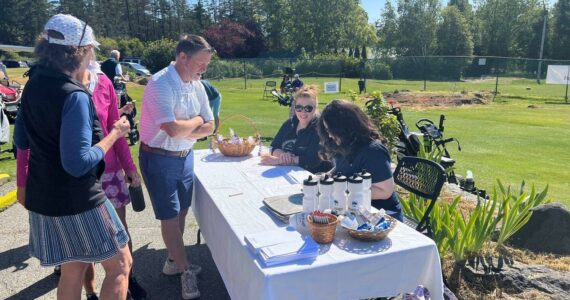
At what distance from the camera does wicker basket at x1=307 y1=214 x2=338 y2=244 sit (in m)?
1.87

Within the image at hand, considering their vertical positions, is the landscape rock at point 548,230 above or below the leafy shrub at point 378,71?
below

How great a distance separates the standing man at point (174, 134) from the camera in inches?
105

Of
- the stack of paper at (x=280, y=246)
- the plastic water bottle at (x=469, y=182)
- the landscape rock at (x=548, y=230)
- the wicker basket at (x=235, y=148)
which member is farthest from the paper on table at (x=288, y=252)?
the plastic water bottle at (x=469, y=182)

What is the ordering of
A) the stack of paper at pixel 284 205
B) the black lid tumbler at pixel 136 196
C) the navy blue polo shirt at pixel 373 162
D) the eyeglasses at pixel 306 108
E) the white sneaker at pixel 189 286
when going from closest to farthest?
the stack of paper at pixel 284 205, the navy blue polo shirt at pixel 373 162, the black lid tumbler at pixel 136 196, the white sneaker at pixel 189 286, the eyeglasses at pixel 306 108

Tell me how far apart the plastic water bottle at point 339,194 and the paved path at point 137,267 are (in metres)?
1.31

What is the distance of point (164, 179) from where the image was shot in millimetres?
2775

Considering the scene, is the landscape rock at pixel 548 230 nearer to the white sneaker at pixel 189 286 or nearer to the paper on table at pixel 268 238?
the paper on table at pixel 268 238

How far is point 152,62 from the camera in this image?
40.7 m

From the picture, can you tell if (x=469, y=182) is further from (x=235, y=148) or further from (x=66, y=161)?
(x=66, y=161)

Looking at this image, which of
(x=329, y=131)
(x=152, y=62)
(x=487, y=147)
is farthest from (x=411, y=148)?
(x=152, y=62)

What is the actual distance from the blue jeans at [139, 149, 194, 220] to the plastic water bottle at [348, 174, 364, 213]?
1.27 metres

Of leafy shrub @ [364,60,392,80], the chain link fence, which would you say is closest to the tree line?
the chain link fence

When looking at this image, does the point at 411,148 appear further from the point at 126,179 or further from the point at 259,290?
the point at 259,290

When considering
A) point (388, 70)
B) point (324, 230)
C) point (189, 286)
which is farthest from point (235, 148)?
point (388, 70)
